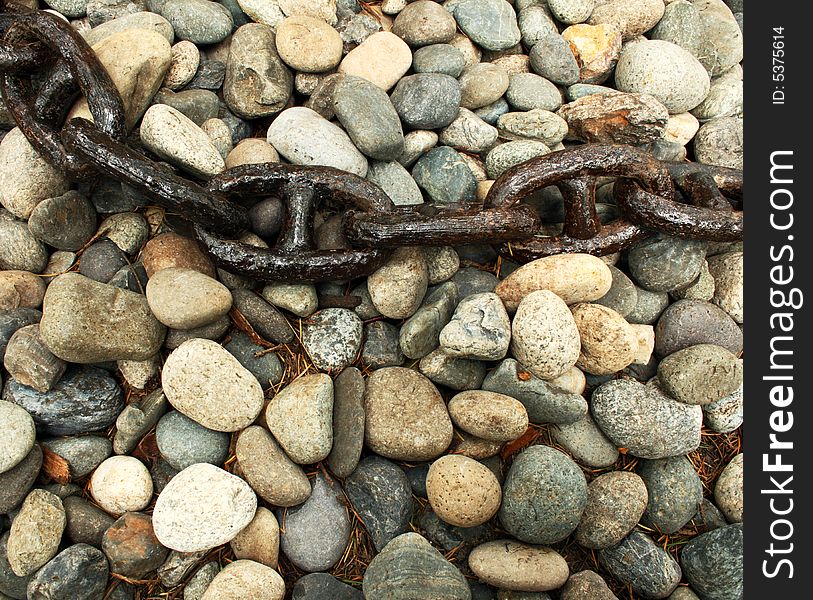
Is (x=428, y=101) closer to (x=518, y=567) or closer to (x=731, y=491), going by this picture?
(x=518, y=567)

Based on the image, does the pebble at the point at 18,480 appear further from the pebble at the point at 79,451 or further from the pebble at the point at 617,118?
the pebble at the point at 617,118

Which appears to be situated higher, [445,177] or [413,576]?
[445,177]

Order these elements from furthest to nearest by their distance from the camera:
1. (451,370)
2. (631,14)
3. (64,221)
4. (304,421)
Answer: (631,14)
(64,221)
(451,370)
(304,421)

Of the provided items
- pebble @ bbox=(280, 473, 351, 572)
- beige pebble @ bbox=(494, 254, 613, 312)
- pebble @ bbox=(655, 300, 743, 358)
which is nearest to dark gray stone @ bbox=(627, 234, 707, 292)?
pebble @ bbox=(655, 300, 743, 358)

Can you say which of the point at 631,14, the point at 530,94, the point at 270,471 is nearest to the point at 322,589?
the point at 270,471

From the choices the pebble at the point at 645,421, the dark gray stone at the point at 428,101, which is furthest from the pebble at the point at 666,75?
the pebble at the point at 645,421

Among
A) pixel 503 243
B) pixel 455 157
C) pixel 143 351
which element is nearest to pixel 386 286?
pixel 503 243
